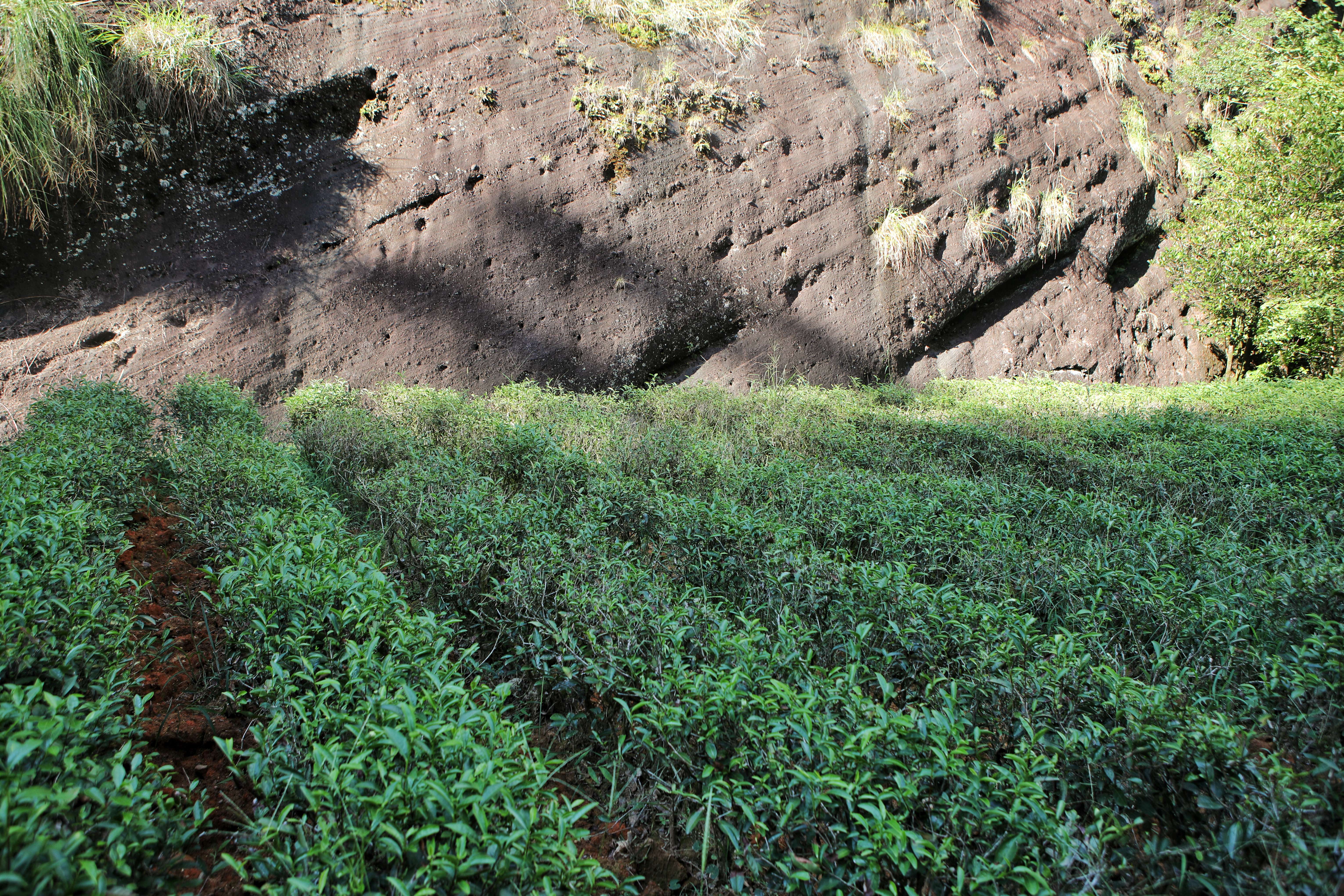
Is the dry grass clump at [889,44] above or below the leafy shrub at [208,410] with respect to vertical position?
above

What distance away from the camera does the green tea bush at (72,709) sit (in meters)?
1.08

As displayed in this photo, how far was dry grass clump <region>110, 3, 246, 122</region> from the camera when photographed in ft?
20.0

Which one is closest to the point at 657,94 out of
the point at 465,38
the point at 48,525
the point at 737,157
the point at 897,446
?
the point at 737,157

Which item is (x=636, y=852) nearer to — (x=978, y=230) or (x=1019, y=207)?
(x=978, y=230)

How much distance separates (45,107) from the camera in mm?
5777

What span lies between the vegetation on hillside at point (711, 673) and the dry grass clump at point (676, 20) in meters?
6.52

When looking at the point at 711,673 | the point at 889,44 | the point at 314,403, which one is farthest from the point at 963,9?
the point at 711,673

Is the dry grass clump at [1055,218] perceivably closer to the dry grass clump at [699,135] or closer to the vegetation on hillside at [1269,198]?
the vegetation on hillside at [1269,198]

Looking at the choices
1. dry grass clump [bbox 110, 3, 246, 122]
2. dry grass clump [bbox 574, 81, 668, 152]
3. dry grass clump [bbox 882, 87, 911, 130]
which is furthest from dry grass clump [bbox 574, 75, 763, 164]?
dry grass clump [bbox 110, 3, 246, 122]

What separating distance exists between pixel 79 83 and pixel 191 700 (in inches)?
257

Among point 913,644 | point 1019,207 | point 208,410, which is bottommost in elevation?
point 208,410

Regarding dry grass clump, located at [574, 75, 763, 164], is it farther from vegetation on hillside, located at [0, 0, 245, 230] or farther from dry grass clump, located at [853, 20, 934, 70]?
vegetation on hillside, located at [0, 0, 245, 230]

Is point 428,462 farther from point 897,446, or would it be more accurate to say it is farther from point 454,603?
point 897,446

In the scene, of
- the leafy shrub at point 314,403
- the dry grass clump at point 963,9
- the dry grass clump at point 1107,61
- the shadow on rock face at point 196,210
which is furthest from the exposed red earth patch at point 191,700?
the dry grass clump at point 1107,61
